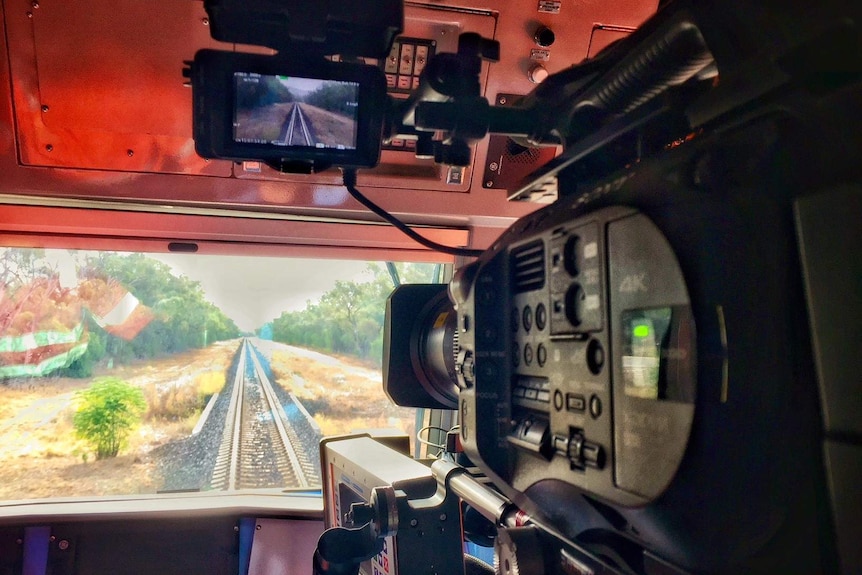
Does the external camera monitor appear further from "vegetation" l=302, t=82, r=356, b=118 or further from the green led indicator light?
the green led indicator light

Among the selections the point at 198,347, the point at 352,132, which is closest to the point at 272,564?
the point at 198,347

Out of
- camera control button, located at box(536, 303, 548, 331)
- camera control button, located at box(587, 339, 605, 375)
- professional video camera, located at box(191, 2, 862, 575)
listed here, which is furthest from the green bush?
camera control button, located at box(587, 339, 605, 375)

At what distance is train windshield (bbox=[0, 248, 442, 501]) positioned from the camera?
7.74 feet

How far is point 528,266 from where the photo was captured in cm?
92

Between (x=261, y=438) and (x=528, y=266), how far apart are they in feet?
6.65

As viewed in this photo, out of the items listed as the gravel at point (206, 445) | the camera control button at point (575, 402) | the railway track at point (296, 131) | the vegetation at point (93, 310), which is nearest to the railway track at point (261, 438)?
the gravel at point (206, 445)

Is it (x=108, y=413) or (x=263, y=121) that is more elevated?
(x=263, y=121)

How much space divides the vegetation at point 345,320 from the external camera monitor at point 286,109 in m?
1.63

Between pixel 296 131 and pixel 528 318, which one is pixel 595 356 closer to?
pixel 528 318

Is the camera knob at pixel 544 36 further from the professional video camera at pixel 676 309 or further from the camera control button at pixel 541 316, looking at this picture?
the camera control button at pixel 541 316

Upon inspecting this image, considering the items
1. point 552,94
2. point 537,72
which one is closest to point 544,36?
point 537,72

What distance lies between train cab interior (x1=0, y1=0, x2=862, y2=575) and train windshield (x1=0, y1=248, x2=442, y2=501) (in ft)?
0.09

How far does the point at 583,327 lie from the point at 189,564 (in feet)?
7.47

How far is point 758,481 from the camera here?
540 millimetres
